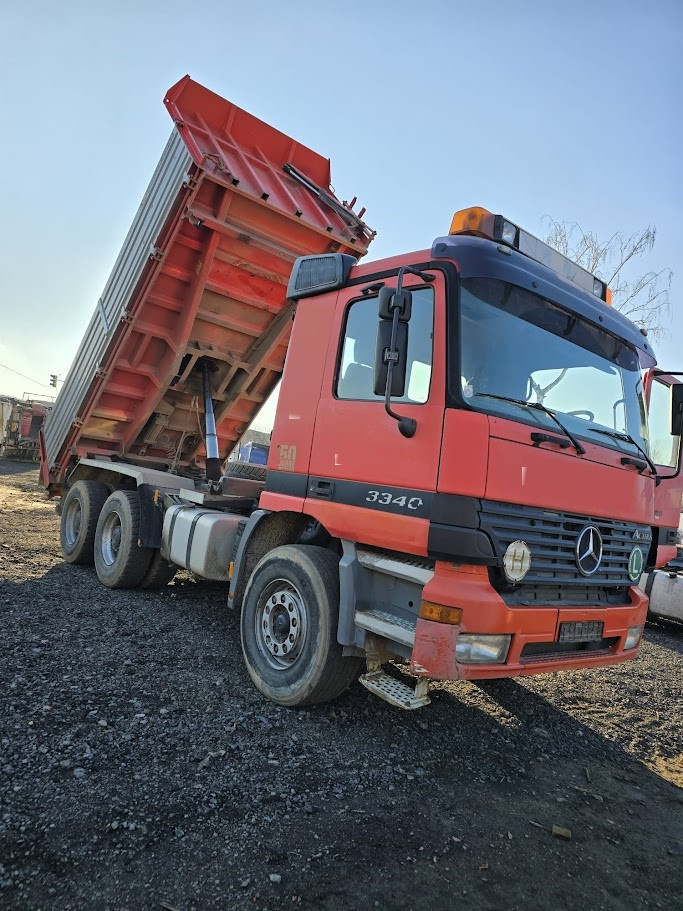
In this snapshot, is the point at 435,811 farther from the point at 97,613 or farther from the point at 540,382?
the point at 97,613

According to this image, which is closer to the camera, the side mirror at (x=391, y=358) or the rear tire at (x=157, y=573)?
the side mirror at (x=391, y=358)

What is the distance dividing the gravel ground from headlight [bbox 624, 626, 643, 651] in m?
0.71

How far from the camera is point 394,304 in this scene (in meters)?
3.14

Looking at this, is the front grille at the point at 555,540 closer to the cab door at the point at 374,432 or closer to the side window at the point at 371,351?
the cab door at the point at 374,432

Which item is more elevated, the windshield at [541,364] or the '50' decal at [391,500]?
the windshield at [541,364]

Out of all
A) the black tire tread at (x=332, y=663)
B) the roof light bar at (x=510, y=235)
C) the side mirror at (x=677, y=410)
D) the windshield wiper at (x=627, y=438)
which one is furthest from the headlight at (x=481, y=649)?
the side mirror at (x=677, y=410)

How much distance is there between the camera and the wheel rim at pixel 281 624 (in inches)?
148

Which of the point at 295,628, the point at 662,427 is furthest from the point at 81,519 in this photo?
the point at 662,427

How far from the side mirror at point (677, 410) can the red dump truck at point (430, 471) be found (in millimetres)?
20

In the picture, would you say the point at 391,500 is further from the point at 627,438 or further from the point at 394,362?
the point at 627,438

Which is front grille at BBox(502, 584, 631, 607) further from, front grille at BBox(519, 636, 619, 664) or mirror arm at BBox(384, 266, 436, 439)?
mirror arm at BBox(384, 266, 436, 439)

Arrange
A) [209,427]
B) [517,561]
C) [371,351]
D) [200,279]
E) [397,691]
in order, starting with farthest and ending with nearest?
1. [209,427]
2. [200,279]
3. [371,351]
4. [397,691]
5. [517,561]

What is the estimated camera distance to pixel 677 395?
4.70 m

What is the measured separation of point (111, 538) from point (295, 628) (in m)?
3.41
